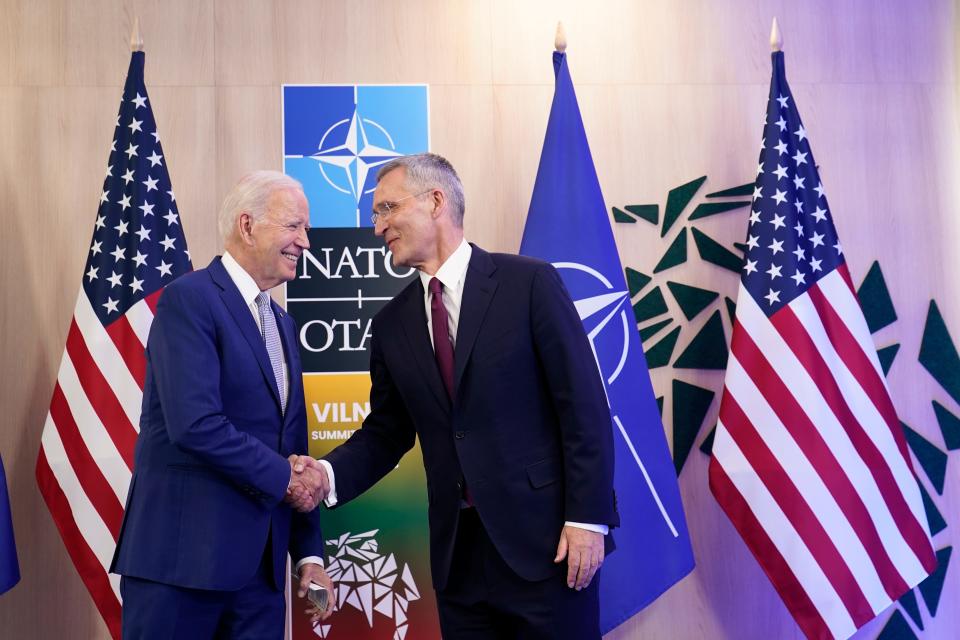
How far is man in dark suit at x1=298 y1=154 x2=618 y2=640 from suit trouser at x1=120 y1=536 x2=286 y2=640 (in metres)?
0.46

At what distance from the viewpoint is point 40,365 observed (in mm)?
3668

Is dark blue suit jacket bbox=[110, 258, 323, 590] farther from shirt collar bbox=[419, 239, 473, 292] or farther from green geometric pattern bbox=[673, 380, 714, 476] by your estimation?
green geometric pattern bbox=[673, 380, 714, 476]

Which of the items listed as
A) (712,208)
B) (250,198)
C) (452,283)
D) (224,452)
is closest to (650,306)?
(712,208)

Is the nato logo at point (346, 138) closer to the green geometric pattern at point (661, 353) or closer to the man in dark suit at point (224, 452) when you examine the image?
the man in dark suit at point (224, 452)

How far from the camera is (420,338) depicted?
2.43 metres

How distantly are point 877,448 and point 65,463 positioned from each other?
3119 millimetres

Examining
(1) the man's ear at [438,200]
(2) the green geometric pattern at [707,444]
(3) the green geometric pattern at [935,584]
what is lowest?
(3) the green geometric pattern at [935,584]

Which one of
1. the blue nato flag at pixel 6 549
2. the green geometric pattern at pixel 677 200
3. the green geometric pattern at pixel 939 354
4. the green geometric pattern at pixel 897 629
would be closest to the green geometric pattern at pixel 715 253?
the green geometric pattern at pixel 677 200

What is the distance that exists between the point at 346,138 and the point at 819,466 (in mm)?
2371

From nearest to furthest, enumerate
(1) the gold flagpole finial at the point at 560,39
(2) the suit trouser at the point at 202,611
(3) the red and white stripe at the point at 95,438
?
1. (2) the suit trouser at the point at 202,611
2. (3) the red and white stripe at the point at 95,438
3. (1) the gold flagpole finial at the point at 560,39

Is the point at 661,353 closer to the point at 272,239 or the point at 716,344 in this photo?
the point at 716,344

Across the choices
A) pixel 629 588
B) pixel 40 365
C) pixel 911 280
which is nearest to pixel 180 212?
pixel 40 365

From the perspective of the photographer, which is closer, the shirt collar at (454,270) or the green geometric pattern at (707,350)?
the shirt collar at (454,270)

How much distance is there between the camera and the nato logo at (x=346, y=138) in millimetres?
3762
